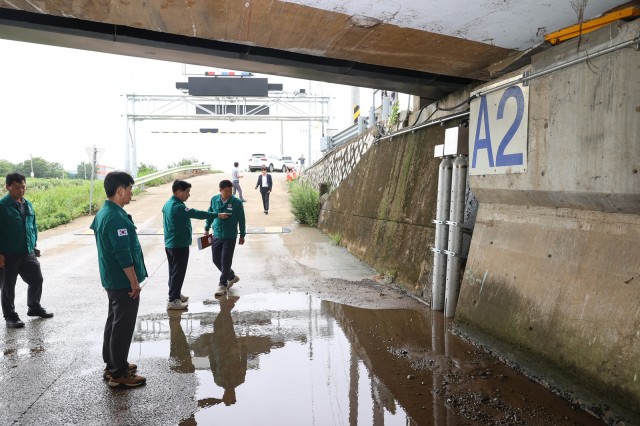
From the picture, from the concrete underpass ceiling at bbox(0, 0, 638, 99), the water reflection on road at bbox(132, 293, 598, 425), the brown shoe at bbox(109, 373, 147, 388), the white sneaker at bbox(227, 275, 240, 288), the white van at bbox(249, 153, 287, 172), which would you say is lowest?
the water reflection on road at bbox(132, 293, 598, 425)

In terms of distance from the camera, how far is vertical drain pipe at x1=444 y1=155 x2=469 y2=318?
5.74 metres

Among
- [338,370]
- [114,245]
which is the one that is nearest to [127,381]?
[114,245]

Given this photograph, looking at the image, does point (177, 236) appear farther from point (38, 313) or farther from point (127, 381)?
point (127, 381)

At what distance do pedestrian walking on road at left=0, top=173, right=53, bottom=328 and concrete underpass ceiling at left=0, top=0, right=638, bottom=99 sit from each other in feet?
6.18

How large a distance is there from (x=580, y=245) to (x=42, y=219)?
1624 centimetres

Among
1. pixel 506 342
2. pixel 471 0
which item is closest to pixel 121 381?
pixel 506 342

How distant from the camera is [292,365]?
→ 4277 mm

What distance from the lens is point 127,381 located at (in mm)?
3773

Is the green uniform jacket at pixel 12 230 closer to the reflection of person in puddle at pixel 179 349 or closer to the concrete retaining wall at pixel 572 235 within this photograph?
the reflection of person in puddle at pixel 179 349

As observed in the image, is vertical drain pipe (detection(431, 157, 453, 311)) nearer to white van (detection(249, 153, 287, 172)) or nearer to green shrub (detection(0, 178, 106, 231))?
green shrub (detection(0, 178, 106, 231))

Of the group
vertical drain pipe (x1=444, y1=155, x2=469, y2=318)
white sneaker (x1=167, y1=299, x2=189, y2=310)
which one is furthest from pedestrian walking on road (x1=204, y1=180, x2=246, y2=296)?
vertical drain pipe (x1=444, y1=155, x2=469, y2=318)

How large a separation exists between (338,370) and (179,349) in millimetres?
1722

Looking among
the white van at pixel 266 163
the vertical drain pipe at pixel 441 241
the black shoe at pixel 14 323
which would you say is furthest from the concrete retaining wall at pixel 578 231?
the white van at pixel 266 163

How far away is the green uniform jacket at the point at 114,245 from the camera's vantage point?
147 inches
